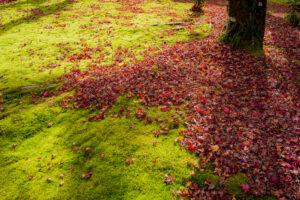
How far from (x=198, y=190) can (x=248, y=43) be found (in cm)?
688

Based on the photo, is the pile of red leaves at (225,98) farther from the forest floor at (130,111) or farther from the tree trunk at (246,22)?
the tree trunk at (246,22)

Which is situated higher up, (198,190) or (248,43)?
(248,43)

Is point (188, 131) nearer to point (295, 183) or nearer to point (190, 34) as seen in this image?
point (295, 183)

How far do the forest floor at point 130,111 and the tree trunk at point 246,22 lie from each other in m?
0.64

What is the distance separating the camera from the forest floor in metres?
3.62

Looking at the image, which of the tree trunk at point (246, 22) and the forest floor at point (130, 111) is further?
the tree trunk at point (246, 22)

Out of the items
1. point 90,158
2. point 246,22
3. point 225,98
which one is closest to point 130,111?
point 90,158

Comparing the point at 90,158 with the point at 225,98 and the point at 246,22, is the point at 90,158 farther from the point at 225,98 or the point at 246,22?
the point at 246,22

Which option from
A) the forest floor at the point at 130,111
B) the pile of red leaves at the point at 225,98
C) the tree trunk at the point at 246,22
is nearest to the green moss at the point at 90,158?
the forest floor at the point at 130,111

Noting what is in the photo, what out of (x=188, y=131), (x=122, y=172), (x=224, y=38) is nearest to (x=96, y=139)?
(x=122, y=172)

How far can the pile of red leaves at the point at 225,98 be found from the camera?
357cm

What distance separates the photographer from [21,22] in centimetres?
1412

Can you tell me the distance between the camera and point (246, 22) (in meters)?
7.21

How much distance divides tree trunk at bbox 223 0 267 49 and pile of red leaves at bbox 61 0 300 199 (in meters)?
0.65
